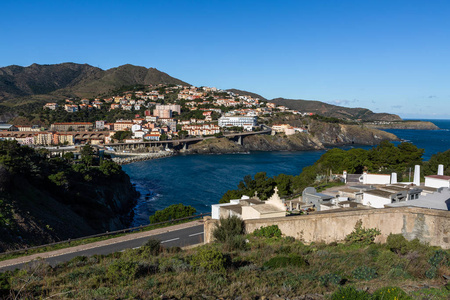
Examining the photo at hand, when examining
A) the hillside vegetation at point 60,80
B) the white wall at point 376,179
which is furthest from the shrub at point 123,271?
the hillside vegetation at point 60,80

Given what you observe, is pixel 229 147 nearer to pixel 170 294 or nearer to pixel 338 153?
pixel 338 153

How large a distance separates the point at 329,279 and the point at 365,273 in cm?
74

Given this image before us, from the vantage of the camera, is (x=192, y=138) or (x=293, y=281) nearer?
(x=293, y=281)

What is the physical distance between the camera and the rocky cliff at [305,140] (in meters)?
61.7

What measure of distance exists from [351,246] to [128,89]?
124 m

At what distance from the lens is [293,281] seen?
14.9 feet

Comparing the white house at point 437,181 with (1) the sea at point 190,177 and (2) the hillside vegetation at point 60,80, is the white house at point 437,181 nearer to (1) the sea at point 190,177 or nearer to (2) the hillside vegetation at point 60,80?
(1) the sea at point 190,177

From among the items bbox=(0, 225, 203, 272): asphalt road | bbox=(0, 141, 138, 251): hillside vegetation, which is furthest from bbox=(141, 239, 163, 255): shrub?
bbox=(0, 141, 138, 251): hillside vegetation

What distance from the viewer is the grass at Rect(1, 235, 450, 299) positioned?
13.5ft

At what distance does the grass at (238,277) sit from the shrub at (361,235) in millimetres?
691

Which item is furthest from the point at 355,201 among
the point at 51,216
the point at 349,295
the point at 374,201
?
the point at 51,216

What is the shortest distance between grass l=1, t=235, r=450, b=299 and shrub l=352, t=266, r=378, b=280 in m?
0.05

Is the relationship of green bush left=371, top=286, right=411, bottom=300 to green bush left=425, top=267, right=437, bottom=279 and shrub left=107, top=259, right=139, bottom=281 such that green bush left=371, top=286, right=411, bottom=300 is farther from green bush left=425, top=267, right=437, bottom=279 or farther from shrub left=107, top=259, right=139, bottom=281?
shrub left=107, top=259, right=139, bottom=281

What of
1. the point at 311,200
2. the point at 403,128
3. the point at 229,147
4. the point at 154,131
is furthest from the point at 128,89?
the point at 311,200
